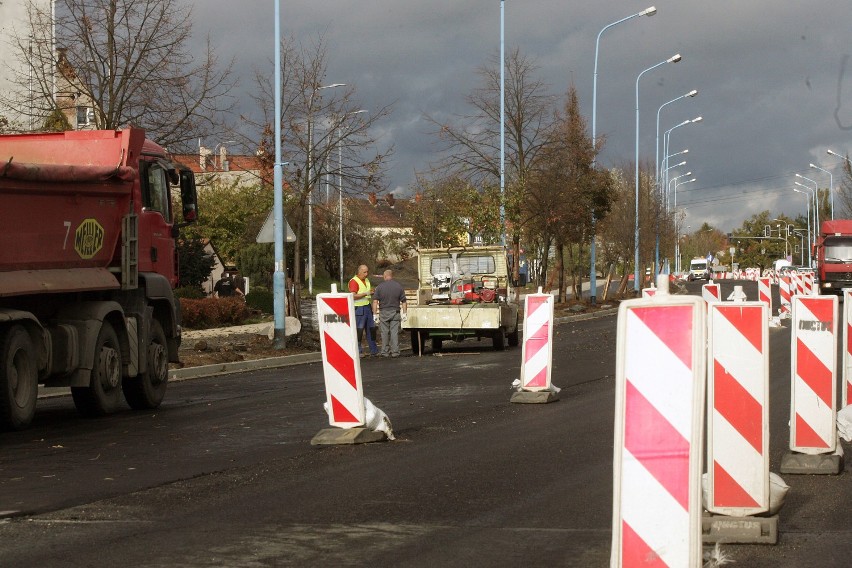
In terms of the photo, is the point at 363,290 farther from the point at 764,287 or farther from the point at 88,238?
the point at 88,238

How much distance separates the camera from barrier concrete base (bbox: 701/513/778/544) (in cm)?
656

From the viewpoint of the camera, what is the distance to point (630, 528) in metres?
5.16

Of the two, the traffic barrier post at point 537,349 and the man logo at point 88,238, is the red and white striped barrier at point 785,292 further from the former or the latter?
the man logo at point 88,238

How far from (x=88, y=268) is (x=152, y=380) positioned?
2.09 metres

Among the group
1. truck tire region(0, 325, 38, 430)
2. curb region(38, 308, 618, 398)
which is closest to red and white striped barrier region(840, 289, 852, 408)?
truck tire region(0, 325, 38, 430)

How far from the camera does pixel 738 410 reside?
275 inches

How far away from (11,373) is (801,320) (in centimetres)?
761

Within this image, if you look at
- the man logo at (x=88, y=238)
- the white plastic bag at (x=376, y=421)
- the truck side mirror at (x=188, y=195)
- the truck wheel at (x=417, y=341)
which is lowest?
the truck wheel at (x=417, y=341)

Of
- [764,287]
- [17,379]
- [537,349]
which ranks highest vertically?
[764,287]

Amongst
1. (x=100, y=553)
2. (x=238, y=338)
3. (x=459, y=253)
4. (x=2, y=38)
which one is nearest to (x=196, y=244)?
(x=2, y=38)

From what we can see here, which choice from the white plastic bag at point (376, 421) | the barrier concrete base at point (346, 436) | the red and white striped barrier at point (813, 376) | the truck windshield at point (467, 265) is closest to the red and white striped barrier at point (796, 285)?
the truck windshield at point (467, 265)

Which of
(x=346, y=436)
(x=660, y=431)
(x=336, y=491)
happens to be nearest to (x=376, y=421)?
(x=346, y=436)

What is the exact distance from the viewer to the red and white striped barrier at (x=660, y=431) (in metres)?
5.07

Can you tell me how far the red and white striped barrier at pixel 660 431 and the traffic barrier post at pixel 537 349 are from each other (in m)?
9.20
